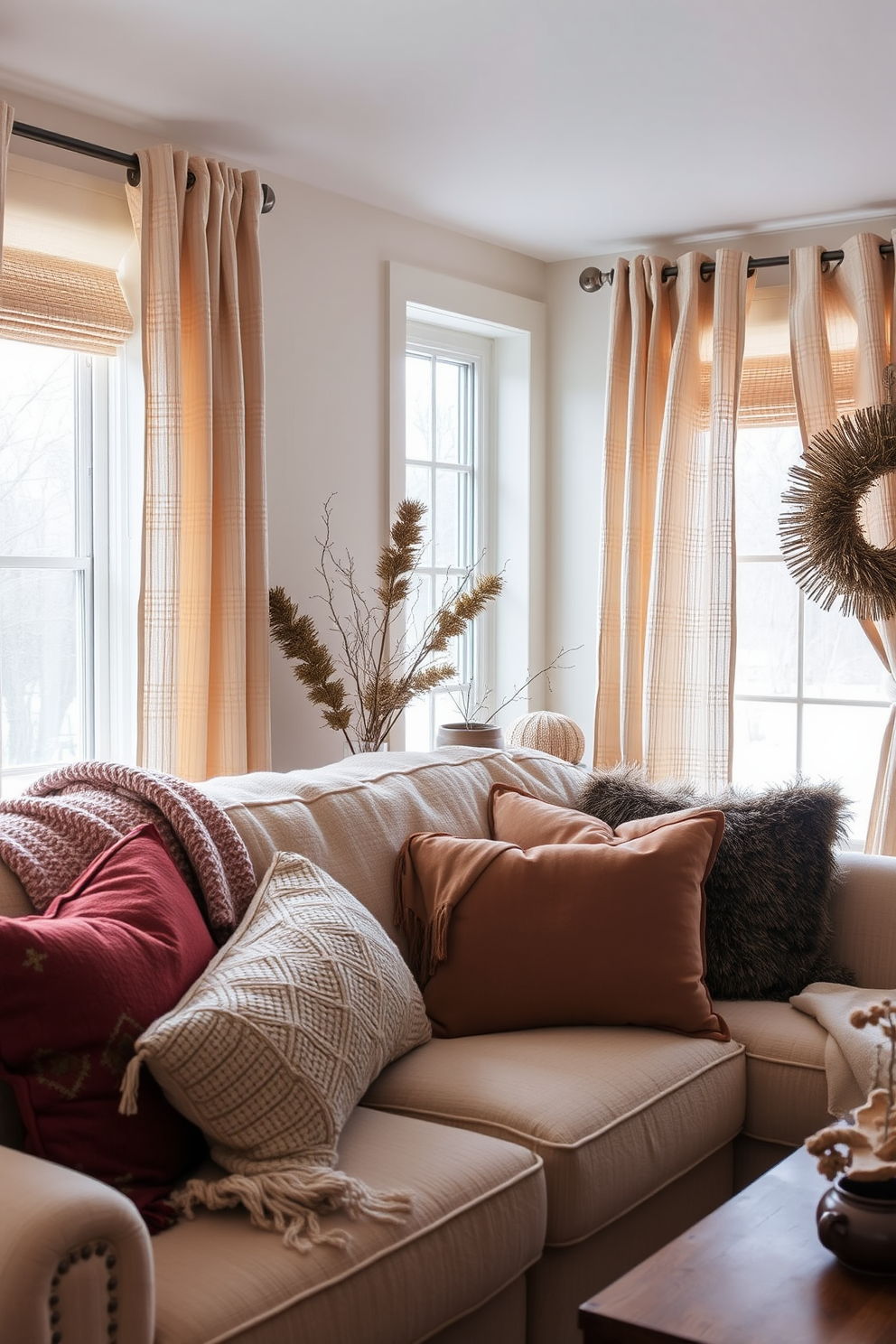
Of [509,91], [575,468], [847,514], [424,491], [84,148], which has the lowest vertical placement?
[847,514]

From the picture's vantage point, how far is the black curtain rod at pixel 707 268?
4004mm

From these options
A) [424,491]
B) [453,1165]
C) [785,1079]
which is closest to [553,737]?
[424,491]

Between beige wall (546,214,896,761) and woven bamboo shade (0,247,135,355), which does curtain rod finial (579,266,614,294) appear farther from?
woven bamboo shade (0,247,135,355)

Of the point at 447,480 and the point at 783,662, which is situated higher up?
the point at 447,480

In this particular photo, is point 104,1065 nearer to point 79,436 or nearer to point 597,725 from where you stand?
point 79,436

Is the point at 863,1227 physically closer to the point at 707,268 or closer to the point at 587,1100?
the point at 587,1100

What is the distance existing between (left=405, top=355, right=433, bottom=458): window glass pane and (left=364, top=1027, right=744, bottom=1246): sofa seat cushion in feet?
8.54

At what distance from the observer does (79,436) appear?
3332 mm

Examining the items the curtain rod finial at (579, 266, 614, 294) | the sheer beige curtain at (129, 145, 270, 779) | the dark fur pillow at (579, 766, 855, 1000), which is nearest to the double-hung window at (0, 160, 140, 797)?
the sheer beige curtain at (129, 145, 270, 779)

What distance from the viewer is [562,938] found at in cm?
228

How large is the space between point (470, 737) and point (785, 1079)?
1237 mm

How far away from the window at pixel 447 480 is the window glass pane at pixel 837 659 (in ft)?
3.81

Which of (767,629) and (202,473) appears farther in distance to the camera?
(767,629)

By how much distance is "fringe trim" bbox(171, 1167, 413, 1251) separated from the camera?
1.55 metres
